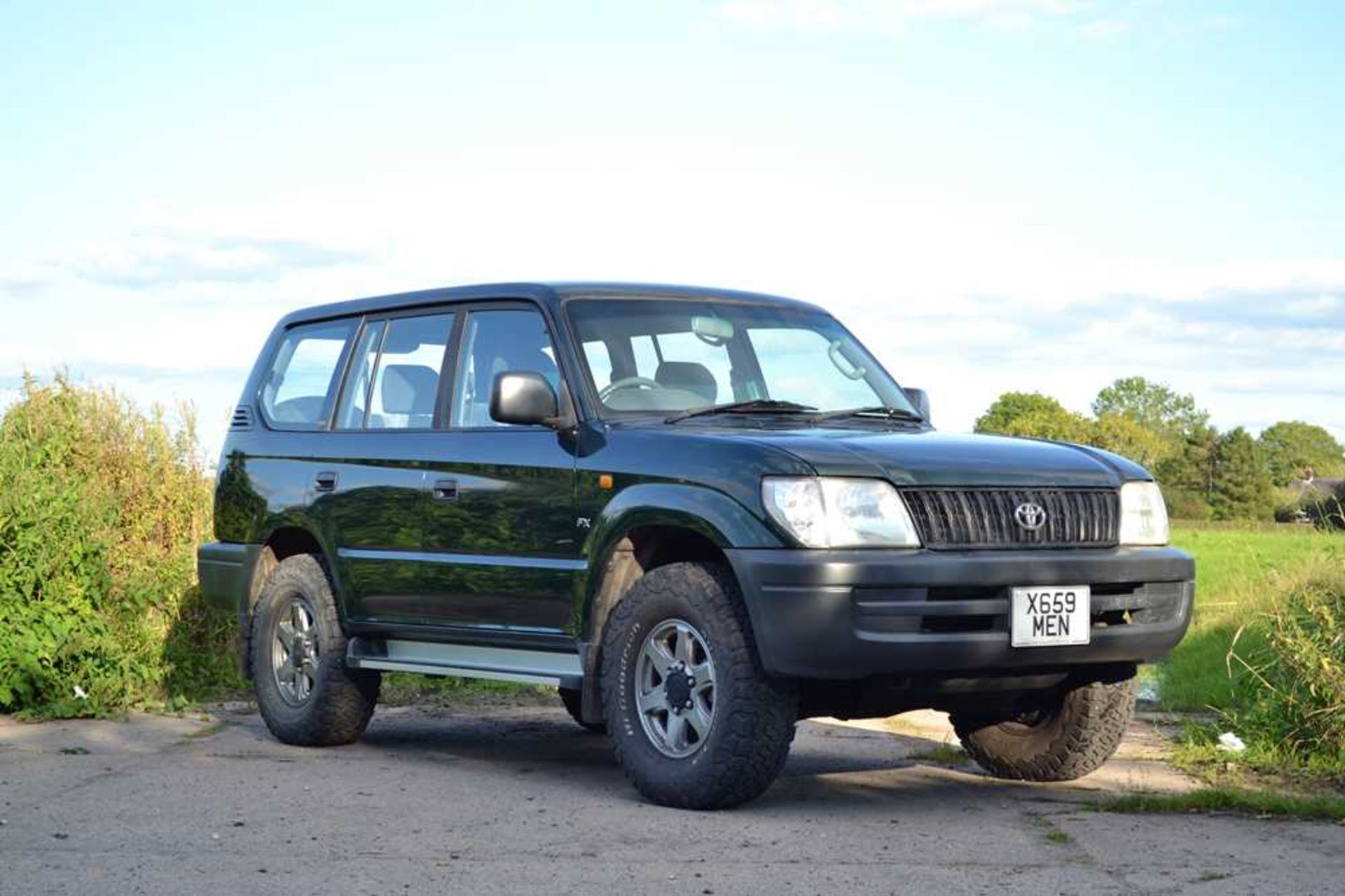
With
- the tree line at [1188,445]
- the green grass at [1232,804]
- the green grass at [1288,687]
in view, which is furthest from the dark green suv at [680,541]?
the tree line at [1188,445]

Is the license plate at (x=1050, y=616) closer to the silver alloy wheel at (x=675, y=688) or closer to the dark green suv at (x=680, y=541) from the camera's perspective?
the dark green suv at (x=680, y=541)

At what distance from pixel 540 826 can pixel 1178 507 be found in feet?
284

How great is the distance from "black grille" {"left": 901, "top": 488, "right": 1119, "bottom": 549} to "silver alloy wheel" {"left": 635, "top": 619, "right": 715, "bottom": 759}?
948 millimetres

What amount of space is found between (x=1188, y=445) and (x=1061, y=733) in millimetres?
98308

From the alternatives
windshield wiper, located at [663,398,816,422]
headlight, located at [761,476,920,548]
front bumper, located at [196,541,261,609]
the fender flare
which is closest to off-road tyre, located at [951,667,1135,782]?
headlight, located at [761,476,920,548]

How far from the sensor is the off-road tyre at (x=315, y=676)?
29.8 feet

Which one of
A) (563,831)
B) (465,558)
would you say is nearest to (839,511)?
(563,831)

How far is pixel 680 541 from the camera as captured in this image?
7328 mm

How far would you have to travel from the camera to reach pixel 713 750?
6.72m

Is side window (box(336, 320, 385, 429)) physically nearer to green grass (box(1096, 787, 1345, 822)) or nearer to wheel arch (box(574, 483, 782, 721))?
wheel arch (box(574, 483, 782, 721))

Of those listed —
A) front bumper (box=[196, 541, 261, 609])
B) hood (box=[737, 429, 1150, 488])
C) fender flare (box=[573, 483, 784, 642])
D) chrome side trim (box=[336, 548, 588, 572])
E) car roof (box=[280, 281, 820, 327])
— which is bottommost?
front bumper (box=[196, 541, 261, 609])

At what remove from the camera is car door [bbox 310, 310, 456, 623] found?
8.52 metres

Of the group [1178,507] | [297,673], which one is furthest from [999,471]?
[1178,507]

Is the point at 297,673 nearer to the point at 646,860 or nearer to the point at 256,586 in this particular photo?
the point at 256,586
